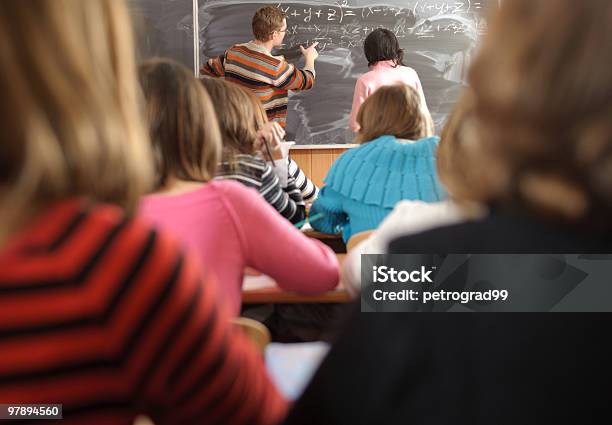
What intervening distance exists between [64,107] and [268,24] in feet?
14.2

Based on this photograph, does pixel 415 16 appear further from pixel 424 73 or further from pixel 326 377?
pixel 326 377

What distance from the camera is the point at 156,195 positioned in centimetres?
134

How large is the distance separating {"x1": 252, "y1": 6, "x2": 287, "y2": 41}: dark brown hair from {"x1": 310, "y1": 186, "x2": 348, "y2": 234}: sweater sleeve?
2421 mm

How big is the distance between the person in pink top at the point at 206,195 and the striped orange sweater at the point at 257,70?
330 centimetres

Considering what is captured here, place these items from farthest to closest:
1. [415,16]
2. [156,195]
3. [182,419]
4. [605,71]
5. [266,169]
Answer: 1. [415,16]
2. [266,169]
3. [156,195]
4. [182,419]
5. [605,71]

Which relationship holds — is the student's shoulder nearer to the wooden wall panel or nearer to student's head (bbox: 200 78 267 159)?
student's head (bbox: 200 78 267 159)

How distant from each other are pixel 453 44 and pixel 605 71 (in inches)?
204

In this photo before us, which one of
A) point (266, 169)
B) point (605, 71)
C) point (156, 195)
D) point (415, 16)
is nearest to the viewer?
point (605, 71)

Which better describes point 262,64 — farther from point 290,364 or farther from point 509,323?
point 509,323

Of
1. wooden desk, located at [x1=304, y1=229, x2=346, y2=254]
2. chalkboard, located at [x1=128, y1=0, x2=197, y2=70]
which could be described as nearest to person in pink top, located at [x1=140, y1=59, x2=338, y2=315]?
wooden desk, located at [x1=304, y1=229, x2=346, y2=254]

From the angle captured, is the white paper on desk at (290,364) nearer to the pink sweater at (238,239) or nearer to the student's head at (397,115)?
the pink sweater at (238,239)

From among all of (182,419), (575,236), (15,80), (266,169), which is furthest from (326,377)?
(266,169)

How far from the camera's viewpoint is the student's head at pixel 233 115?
6.82 feet

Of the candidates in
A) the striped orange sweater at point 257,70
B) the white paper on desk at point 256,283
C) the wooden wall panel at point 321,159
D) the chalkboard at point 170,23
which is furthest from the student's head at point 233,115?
the wooden wall panel at point 321,159
